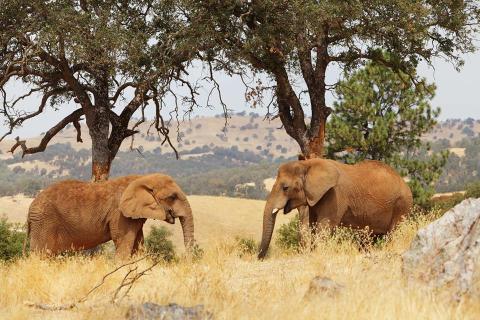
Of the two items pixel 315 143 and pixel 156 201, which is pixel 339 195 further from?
pixel 315 143

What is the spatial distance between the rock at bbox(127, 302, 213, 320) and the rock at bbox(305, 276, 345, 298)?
1.63 m

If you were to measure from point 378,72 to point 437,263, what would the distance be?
29.9 m

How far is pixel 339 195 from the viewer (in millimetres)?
17109

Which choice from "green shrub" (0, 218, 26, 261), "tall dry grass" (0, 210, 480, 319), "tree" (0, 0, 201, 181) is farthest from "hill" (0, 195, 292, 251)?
"tall dry grass" (0, 210, 480, 319)

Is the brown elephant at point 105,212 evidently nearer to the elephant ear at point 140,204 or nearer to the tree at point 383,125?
the elephant ear at point 140,204

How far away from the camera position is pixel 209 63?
25.4 metres

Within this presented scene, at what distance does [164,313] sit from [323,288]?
2.25 m

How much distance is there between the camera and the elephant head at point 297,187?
1655cm

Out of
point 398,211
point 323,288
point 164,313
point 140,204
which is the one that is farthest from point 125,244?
point 164,313

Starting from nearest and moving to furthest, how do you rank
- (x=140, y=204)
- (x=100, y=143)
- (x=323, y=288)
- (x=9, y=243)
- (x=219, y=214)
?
(x=323, y=288)
(x=140, y=204)
(x=100, y=143)
(x=9, y=243)
(x=219, y=214)

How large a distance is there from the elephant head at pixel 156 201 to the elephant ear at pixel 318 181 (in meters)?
2.61

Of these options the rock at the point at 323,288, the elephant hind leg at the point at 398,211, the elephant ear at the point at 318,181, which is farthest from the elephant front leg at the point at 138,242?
the rock at the point at 323,288

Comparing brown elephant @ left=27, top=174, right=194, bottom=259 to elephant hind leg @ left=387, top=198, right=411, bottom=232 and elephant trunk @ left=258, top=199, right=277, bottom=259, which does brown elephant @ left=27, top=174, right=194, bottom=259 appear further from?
elephant hind leg @ left=387, top=198, right=411, bottom=232

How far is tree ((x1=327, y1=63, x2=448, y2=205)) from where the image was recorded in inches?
1469
